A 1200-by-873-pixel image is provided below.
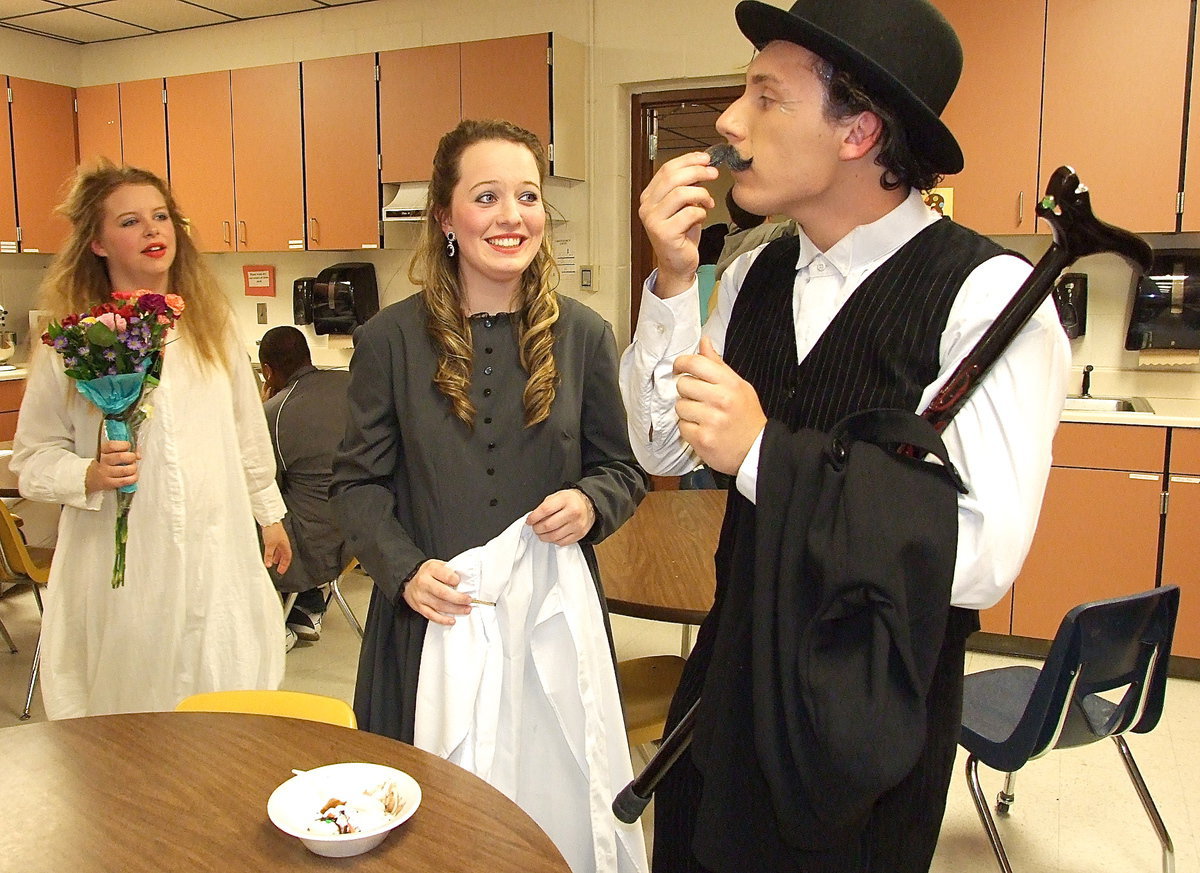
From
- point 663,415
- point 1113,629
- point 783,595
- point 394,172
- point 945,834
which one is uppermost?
point 394,172

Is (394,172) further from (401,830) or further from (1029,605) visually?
(401,830)

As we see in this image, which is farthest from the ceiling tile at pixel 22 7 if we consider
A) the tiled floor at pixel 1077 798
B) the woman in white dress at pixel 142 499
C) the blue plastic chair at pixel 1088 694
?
the blue plastic chair at pixel 1088 694

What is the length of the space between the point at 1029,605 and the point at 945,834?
1.38 meters

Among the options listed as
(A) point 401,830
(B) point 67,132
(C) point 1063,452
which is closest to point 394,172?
(B) point 67,132

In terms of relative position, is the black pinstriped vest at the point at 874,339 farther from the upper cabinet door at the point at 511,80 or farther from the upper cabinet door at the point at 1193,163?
the upper cabinet door at the point at 511,80

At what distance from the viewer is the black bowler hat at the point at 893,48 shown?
105 cm

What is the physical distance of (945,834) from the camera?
2.62 m

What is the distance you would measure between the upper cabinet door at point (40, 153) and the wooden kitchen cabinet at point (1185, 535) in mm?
5888

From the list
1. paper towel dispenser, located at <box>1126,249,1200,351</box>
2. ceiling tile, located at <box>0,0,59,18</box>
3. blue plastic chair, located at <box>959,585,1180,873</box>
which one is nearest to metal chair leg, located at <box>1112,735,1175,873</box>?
blue plastic chair, located at <box>959,585,1180,873</box>

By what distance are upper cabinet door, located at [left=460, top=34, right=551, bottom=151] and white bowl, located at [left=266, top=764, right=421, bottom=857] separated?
3.82 meters

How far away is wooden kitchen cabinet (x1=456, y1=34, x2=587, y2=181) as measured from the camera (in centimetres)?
459

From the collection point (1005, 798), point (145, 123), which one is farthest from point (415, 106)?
point (1005, 798)

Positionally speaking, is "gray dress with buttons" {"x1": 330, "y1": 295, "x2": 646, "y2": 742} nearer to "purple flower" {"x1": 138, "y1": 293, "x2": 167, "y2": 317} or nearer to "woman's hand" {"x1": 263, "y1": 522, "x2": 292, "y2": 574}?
"purple flower" {"x1": 138, "y1": 293, "x2": 167, "y2": 317}

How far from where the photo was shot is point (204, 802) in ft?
3.99
